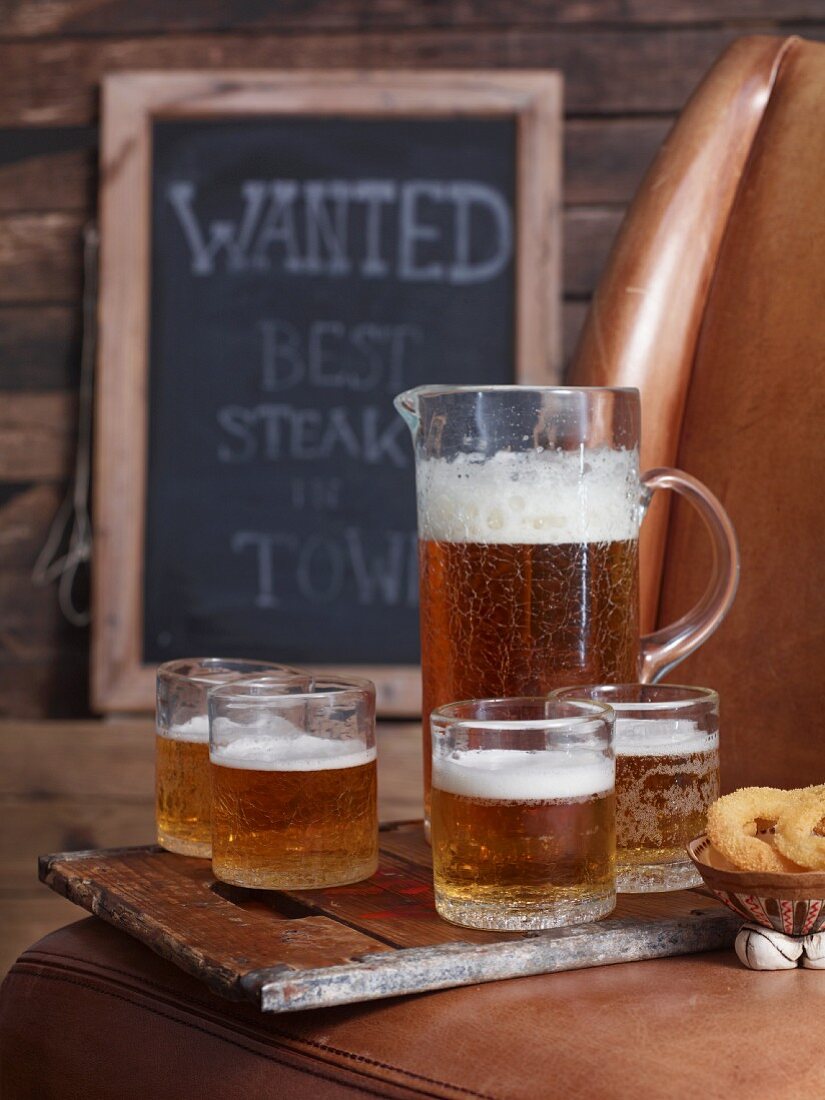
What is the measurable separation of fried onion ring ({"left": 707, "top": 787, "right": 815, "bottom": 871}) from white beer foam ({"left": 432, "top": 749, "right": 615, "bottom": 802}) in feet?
0.21

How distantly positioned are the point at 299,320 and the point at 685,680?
1.19 m

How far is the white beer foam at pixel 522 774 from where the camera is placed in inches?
23.9

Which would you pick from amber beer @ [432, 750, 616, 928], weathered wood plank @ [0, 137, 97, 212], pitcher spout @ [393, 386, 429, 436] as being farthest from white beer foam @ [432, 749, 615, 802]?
weathered wood plank @ [0, 137, 97, 212]

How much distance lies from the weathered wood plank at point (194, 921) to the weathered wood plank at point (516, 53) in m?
1.55

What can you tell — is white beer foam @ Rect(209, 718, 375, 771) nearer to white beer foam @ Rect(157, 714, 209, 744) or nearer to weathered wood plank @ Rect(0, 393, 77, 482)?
white beer foam @ Rect(157, 714, 209, 744)

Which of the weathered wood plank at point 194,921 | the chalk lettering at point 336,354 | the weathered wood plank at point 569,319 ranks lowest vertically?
the weathered wood plank at point 194,921

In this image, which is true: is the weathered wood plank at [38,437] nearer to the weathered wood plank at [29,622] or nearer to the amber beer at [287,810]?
the weathered wood plank at [29,622]

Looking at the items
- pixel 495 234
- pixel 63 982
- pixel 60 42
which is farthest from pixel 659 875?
pixel 60 42

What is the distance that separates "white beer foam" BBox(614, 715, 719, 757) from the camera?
695 mm

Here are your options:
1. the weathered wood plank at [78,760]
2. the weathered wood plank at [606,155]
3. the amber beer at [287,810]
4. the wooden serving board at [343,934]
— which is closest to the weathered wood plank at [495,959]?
the wooden serving board at [343,934]

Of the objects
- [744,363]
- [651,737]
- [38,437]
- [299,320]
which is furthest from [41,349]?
[651,737]

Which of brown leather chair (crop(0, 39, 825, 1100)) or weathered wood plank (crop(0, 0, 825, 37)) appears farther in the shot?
weathered wood plank (crop(0, 0, 825, 37))

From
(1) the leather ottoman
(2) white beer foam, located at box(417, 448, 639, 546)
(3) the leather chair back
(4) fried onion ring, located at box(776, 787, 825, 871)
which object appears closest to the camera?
(1) the leather ottoman

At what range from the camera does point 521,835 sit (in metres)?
0.61
